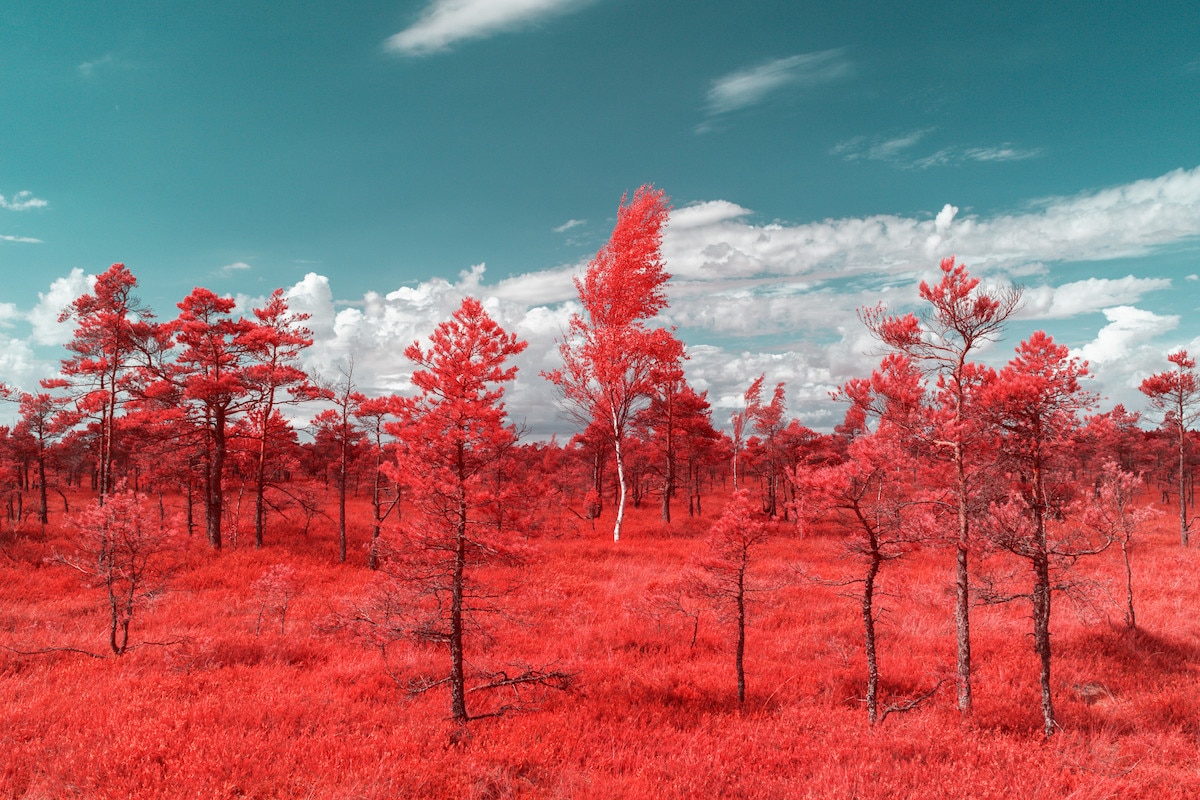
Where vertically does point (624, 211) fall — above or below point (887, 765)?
above

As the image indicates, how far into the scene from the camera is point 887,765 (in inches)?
356

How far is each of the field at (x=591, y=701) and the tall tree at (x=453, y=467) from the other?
1.36m

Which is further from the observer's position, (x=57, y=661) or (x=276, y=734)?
(x=57, y=661)

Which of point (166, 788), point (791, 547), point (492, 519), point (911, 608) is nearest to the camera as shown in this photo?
point (166, 788)

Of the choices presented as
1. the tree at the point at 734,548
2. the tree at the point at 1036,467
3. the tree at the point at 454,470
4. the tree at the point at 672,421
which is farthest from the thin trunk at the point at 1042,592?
the tree at the point at 672,421

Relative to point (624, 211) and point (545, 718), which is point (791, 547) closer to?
point (624, 211)

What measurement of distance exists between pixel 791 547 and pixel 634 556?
9752 millimetres

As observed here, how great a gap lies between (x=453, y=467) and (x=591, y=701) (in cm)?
596

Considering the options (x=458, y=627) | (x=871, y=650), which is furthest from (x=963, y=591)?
(x=458, y=627)

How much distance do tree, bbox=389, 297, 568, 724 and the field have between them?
1252 millimetres

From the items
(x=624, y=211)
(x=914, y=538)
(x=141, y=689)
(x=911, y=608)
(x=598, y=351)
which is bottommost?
(x=911, y=608)

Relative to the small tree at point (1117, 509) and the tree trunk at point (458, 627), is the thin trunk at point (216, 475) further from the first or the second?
the small tree at point (1117, 509)

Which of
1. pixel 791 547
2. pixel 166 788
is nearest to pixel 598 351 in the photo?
pixel 791 547

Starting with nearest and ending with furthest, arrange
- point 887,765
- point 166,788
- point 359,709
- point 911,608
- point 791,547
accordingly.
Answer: point 166,788 → point 887,765 → point 359,709 → point 911,608 → point 791,547
